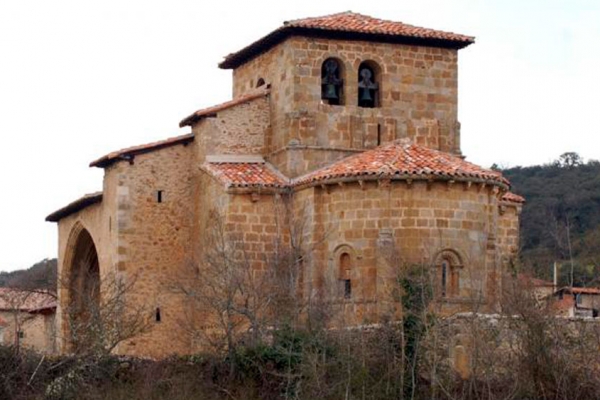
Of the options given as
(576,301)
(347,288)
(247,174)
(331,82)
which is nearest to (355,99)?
(331,82)

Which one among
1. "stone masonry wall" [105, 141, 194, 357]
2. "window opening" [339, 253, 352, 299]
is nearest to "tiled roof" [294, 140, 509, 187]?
"window opening" [339, 253, 352, 299]

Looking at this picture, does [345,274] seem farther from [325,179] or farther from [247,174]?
[247,174]

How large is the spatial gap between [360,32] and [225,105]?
3.48m

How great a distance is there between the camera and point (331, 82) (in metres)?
35.3

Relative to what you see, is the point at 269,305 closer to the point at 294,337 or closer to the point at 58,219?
the point at 294,337

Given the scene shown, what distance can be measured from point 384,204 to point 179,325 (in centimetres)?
582

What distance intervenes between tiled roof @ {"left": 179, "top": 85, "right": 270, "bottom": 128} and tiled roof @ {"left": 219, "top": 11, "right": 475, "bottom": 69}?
1.13 meters

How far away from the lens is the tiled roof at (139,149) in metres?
35.4

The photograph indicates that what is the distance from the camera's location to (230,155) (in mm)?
35344

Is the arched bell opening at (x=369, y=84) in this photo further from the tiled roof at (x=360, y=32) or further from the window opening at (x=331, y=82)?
the tiled roof at (x=360, y=32)

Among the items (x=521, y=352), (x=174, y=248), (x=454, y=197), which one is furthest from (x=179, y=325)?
(x=521, y=352)

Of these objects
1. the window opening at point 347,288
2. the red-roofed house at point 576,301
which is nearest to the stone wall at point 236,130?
the window opening at point 347,288

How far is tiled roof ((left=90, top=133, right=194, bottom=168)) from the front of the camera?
35.4 m

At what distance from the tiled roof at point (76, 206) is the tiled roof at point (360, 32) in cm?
539
